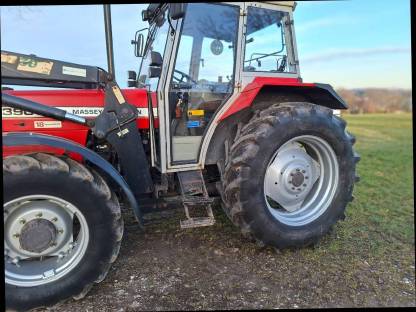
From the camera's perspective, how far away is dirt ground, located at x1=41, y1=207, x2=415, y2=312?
271cm

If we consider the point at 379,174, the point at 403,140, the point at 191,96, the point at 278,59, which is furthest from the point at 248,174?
the point at 403,140

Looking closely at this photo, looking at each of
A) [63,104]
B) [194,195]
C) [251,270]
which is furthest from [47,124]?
[251,270]

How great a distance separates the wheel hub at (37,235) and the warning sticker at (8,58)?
3.89ft

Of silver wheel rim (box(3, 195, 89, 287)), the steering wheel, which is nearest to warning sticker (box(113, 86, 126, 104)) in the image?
the steering wheel

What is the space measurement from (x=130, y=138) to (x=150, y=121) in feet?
0.94

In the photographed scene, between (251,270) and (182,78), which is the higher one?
(182,78)

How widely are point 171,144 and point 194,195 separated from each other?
50 cm

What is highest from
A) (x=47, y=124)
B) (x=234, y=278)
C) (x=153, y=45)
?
(x=153, y=45)

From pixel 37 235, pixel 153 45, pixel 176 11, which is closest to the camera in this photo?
pixel 37 235

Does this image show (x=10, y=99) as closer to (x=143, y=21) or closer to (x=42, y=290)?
(x=42, y=290)

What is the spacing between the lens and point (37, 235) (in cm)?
255

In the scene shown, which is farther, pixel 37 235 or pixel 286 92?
pixel 286 92

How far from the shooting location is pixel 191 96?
3.32 metres

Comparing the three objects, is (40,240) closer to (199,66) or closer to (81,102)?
(81,102)
